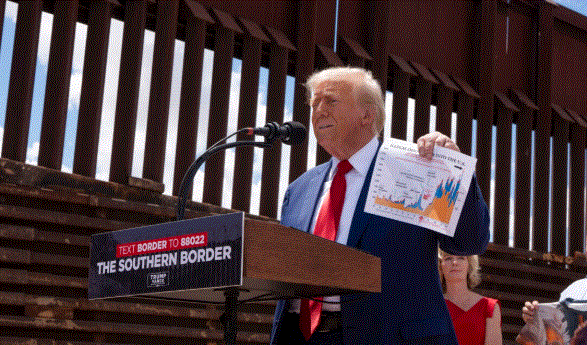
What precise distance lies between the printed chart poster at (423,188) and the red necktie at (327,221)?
0.90ft

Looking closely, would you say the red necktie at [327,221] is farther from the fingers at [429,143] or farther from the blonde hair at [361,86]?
the fingers at [429,143]

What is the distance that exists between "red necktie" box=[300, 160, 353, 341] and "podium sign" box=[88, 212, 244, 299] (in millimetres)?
528

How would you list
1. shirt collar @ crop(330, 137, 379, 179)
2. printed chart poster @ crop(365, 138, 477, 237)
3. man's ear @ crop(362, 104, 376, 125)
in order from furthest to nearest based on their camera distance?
1. man's ear @ crop(362, 104, 376, 125)
2. shirt collar @ crop(330, 137, 379, 179)
3. printed chart poster @ crop(365, 138, 477, 237)

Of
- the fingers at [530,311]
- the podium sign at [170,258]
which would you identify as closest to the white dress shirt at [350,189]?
the podium sign at [170,258]

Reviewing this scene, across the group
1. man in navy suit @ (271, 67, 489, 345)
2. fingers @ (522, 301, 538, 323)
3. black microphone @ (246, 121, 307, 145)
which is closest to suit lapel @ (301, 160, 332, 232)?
man in navy suit @ (271, 67, 489, 345)

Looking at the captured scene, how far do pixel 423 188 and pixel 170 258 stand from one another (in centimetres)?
74

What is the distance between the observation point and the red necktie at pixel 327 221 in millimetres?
2238

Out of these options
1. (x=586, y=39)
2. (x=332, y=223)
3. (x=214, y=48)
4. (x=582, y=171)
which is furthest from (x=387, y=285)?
(x=586, y=39)

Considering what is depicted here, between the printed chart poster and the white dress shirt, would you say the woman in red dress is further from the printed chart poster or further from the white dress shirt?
the printed chart poster

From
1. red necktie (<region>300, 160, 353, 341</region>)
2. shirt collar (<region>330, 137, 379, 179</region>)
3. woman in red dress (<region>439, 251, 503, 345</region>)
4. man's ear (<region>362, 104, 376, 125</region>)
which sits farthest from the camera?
woman in red dress (<region>439, 251, 503, 345</region>)

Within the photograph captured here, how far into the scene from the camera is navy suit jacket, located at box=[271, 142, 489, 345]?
2.18 metres

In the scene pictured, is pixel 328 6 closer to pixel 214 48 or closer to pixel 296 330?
pixel 214 48

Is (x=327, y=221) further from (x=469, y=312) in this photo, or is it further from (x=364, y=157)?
(x=469, y=312)

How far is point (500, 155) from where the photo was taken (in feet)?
29.1
